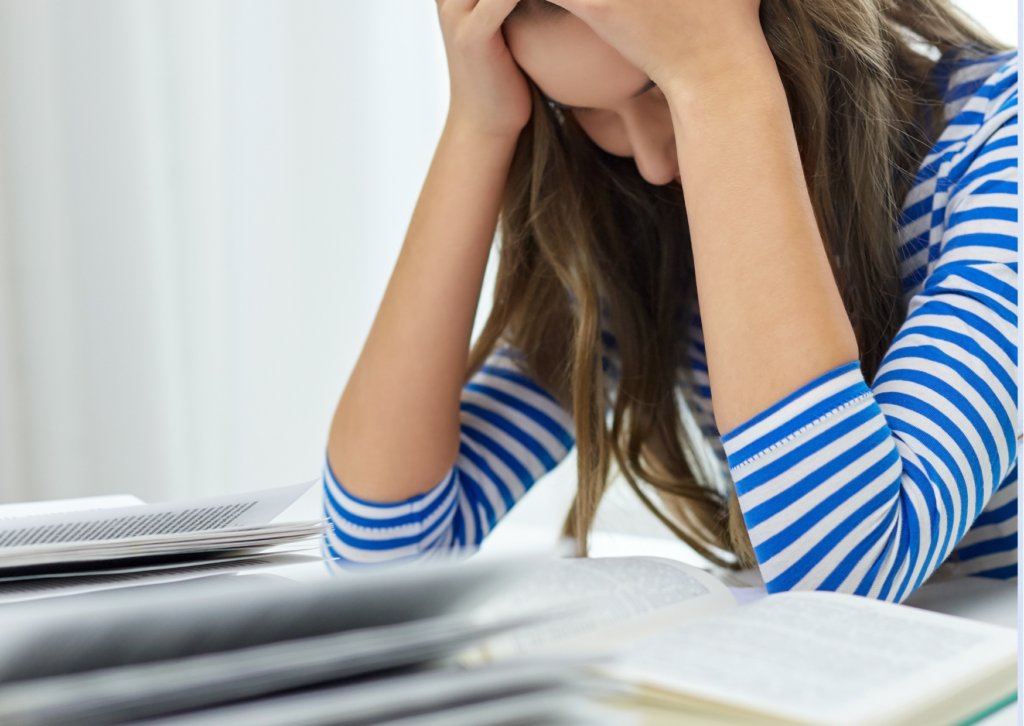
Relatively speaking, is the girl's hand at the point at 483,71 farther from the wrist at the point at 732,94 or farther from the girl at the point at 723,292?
the wrist at the point at 732,94

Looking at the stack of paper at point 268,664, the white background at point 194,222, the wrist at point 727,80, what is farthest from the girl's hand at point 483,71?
the white background at point 194,222

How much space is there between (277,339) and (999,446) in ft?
4.72

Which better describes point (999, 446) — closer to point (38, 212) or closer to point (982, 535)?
point (982, 535)

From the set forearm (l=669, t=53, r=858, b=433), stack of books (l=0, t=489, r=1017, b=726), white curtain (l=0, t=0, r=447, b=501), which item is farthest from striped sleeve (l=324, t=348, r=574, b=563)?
white curtain (l=0, t=0, r=447, b=501)

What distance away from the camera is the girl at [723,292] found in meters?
0.47

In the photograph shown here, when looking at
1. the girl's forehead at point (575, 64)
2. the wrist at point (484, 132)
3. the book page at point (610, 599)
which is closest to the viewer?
the book page at point (610, 599)

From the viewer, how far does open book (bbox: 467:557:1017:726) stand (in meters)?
0.21

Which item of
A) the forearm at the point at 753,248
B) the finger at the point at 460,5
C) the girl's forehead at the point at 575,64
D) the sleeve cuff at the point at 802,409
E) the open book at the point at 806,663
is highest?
the finger at the point at 460,5

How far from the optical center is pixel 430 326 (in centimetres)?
72

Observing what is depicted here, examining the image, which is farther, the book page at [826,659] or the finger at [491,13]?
the finger at [491,13]

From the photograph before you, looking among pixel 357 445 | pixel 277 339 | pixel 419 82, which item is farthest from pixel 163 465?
pixel 357 445

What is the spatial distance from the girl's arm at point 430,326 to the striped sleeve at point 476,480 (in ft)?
0.07

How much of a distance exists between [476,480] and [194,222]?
1104 mm

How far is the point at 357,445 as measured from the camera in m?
0.73
